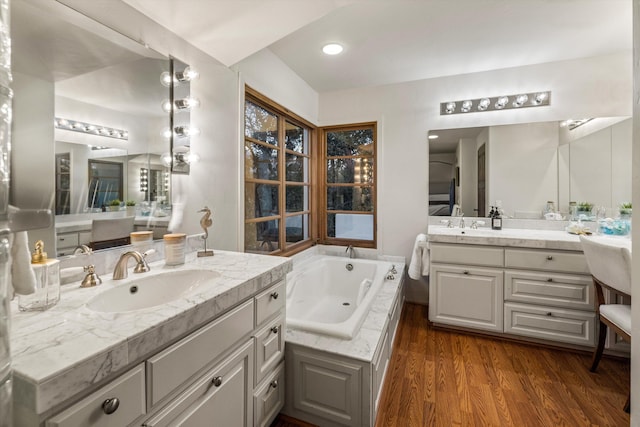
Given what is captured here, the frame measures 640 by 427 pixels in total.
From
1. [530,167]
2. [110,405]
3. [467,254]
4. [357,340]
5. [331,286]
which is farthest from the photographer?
[331,286]

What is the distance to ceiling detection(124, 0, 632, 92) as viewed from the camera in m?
1.53

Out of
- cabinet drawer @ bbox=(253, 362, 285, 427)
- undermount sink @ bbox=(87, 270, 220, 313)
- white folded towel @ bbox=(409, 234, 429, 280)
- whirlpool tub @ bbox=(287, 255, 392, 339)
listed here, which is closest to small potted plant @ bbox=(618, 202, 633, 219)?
white folded towel @ bbox=(409, 234, 429, 280)

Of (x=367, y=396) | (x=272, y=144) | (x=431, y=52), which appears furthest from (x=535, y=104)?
(x=367, y=396)

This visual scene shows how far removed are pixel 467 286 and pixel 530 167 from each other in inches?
52.9

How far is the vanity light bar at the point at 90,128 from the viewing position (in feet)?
3.72

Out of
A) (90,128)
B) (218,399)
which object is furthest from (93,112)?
(218,399)

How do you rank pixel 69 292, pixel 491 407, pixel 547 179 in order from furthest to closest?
pixel 547 179 → pixel 491 407 → pixel 69 292

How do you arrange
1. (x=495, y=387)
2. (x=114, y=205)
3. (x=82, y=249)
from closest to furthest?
(x=82, y=249) < (x=114, y=205) < (x=495, y=387)

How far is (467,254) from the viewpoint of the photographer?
2498 millimetres

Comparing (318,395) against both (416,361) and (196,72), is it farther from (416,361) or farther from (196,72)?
(196,72)

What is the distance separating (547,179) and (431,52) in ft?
5.34

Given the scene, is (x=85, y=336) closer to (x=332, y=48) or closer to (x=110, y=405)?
(x=110, y=405)

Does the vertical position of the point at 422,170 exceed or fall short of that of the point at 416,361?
it exceeds it

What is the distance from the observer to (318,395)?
1.52 meters
